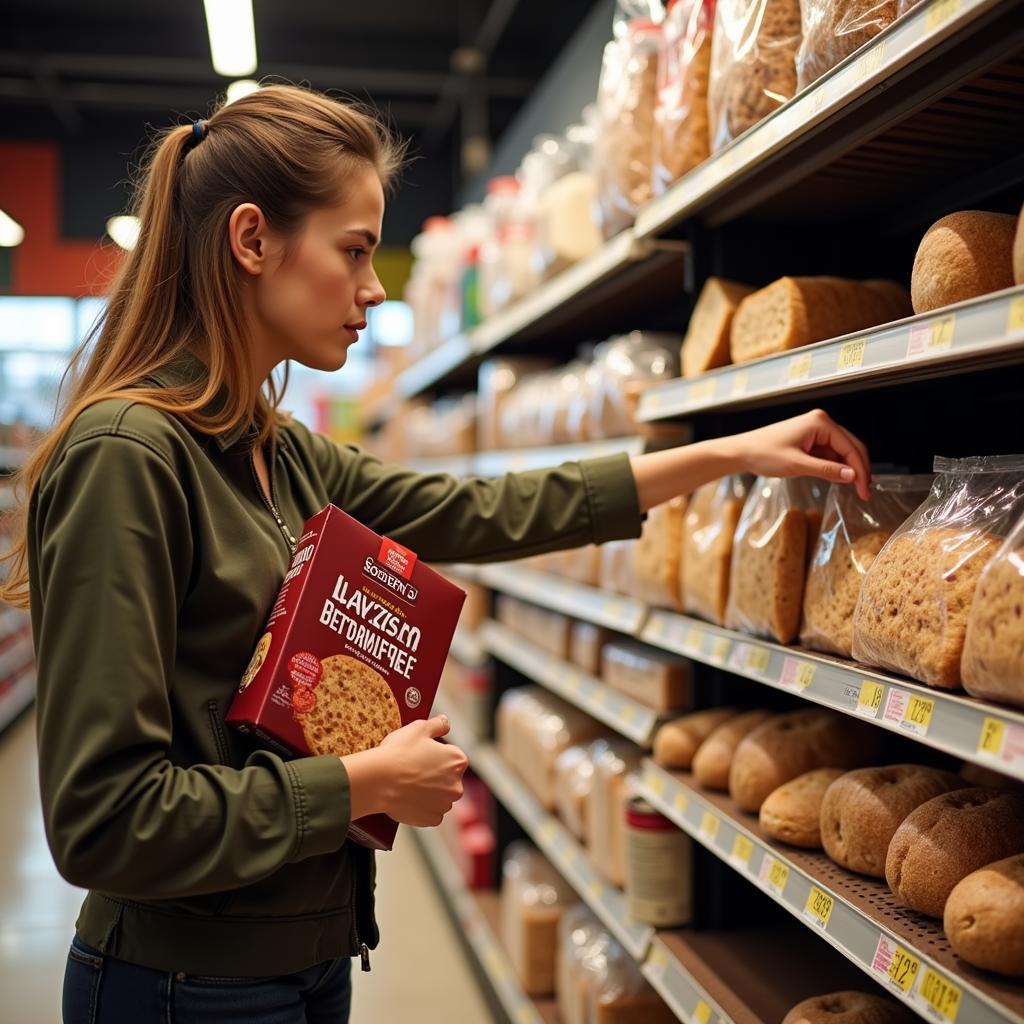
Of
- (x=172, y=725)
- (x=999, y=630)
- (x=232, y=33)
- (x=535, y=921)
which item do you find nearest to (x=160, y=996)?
(x=172, y=725)

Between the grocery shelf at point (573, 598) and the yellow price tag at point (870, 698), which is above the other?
the grocery shelf at point (573, 598)

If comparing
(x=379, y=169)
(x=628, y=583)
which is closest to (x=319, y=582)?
(x=379, y=169)

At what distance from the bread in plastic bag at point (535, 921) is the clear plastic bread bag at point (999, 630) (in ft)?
6.60

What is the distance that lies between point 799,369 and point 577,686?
1407 millimetres

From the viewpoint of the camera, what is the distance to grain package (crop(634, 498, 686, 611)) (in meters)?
2.08

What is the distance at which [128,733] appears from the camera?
1113 mm

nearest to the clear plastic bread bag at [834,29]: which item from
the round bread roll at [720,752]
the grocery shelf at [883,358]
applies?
the grocery shelf at [883,358]

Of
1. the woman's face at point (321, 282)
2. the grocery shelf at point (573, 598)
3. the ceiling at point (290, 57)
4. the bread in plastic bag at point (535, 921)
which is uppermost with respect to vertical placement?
the ceiling at point (290, 57)

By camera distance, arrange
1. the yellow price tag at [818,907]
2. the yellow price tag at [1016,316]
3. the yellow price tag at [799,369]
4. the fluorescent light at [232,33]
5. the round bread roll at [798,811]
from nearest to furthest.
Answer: the yellow price tag at [1016,316], the yellow price tag at [818,907], the yellow price tag at [799,369], the round bread roll at [798,811], the fluorescent light at [232,33]

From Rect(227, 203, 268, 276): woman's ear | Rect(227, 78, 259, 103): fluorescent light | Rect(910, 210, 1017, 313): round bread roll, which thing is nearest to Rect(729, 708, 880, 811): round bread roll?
Rect(910, 210, 1017, 313): round bread roll

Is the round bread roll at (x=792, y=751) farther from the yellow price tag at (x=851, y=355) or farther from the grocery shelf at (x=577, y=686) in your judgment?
the yellow price tag at (x=851, y=355)

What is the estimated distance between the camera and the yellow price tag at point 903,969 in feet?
3.88

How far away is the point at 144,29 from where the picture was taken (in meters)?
8.28

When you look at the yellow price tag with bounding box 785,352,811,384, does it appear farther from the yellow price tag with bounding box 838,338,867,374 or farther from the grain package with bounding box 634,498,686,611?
the grain package with bounding box 634,498,686,611
